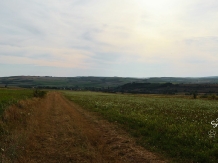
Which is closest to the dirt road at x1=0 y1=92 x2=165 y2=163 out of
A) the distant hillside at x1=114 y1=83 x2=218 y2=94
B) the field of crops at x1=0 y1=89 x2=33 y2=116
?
the field of crops at x1=0 y1=89 x2=33 y2=116

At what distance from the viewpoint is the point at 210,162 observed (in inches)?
313

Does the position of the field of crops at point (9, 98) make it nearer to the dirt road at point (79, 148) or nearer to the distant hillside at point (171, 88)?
the dirt road at point (79, 148)

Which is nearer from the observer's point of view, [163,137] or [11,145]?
[11,145]

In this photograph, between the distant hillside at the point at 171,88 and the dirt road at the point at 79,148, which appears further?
the distant hillside at the point at 171,88

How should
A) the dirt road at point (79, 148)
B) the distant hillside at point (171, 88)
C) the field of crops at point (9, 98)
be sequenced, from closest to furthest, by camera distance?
the dirt road at point (79, 148) < the field of crops at point (9, 98) < the distant hillside at point (171, 88)

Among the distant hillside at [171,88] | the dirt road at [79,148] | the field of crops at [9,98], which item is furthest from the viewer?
the distant hillside at [171,88]

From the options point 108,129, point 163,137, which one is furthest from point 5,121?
point 163,137

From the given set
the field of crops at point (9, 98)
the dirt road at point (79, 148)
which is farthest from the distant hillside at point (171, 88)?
the dirt road at point (79, 148)

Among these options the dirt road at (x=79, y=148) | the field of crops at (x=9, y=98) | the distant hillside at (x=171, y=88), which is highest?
the field of crops at (x=9, y=98)

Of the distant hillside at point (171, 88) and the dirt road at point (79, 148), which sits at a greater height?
the dirt road at point (79, 148)

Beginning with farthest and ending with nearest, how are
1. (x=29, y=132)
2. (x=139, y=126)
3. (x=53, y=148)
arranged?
(x=139, y=126), (x=29, y=132), (x=53, y=148)

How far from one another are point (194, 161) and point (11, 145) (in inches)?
303

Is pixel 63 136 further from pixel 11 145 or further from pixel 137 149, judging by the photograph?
pixel 137 149

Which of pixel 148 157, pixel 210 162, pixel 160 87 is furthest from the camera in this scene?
pixel 160 87
